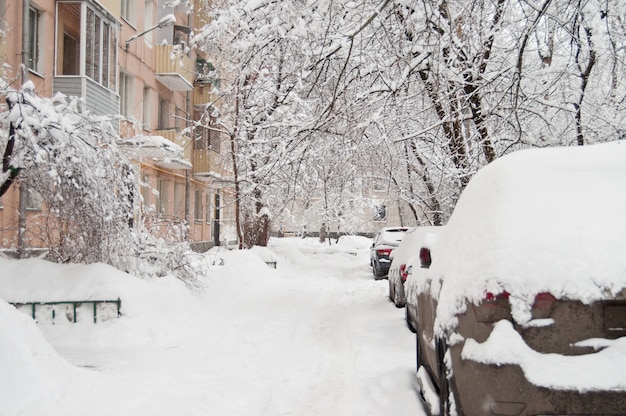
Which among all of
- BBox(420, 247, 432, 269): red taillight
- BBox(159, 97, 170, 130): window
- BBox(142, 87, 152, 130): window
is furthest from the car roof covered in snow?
BBox(159, 97, 170, 130): window

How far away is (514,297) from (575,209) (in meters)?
0.74

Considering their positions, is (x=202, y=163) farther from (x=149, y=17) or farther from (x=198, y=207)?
(x=149, y=17)

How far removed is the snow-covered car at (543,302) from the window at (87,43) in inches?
567

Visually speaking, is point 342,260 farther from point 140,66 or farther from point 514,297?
point 514,297

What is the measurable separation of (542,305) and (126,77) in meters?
20.7

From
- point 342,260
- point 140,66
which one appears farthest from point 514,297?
point 342,260

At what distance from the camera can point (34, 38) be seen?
15.6 m

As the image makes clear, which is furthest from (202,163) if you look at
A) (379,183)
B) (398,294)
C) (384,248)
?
(398,294)

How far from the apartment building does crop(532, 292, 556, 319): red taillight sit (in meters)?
6.25

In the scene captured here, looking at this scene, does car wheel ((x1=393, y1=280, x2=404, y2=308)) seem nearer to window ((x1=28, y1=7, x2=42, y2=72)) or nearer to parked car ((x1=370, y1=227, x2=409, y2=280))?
parked car ((x1=370, y1=227, x2=409, y2=280))

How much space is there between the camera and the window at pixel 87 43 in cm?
1636

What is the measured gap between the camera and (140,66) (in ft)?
73.3

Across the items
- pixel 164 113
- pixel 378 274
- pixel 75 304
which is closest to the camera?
pixel 75 304

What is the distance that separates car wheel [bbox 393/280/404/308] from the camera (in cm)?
1169
